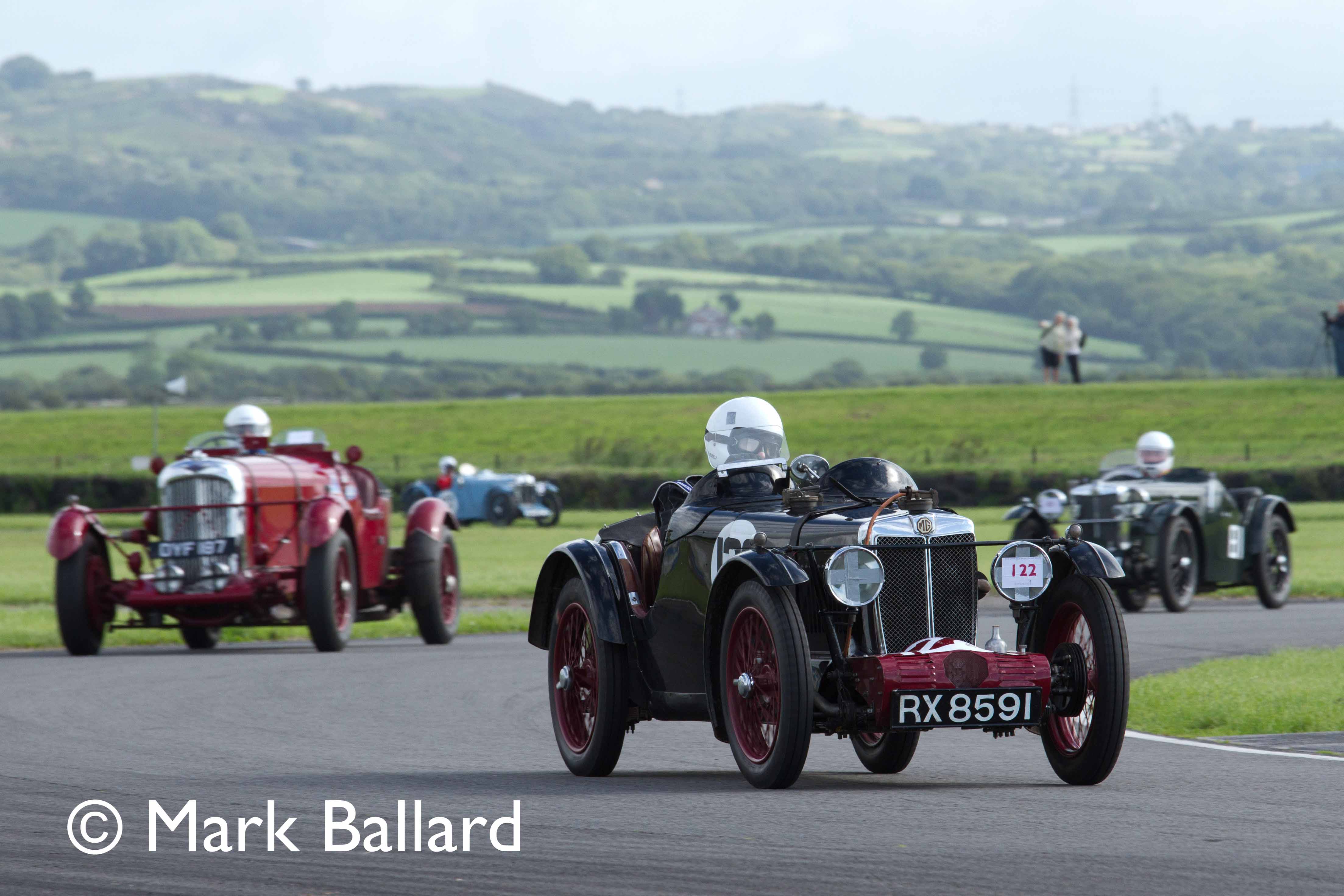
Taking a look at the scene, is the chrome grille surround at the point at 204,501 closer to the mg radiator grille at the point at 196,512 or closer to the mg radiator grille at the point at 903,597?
the mg radiator grille at the point at 196,512

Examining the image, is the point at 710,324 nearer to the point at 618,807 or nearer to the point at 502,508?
the point at 502,508

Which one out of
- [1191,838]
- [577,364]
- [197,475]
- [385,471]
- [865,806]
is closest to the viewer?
[1191,838]

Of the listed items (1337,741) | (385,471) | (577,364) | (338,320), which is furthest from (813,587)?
(338,320)

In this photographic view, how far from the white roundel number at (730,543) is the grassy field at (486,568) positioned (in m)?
8.82

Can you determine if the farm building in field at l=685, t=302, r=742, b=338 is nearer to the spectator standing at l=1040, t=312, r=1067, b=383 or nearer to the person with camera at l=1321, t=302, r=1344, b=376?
the spectator standing at l=1040, t=312, r=1067, b=383

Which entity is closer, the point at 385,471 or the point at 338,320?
the point at 385,471

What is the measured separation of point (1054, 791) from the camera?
7863 mm

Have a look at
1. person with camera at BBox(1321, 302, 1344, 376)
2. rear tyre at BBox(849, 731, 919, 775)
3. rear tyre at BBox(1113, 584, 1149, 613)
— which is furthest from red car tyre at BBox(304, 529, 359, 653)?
person with camera at BBox(1321, 302, 1344, 376)

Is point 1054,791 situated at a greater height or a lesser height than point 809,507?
lesser

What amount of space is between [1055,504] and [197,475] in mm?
8442

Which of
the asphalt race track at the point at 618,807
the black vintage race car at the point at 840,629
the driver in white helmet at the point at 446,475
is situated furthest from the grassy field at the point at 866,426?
the black vintage race car at the point at 840,629

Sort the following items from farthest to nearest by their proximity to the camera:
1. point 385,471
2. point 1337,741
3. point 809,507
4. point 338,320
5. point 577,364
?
1. point 338,320
2. point 577,364
3. point 385,471
4. point 1337,741
5. point 809,507

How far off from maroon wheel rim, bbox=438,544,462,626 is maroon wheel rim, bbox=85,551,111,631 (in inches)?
117

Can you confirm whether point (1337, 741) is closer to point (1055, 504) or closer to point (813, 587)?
point (813, 587)
